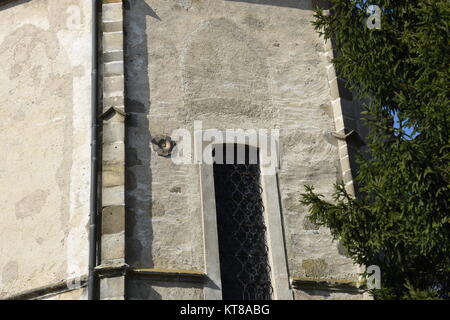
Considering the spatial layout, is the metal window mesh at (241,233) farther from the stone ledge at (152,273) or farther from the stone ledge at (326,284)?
the stone ledge at (152,273)

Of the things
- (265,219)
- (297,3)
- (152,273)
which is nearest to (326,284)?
(265,219)

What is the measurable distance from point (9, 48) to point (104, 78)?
6.86ft

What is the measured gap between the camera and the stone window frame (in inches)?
449

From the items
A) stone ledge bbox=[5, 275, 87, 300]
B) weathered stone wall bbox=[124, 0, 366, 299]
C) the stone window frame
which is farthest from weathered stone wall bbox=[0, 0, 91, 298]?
the stone window frame

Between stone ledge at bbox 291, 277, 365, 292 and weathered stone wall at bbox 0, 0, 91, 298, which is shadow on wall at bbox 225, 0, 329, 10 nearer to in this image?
weathered stone wall at bbox 0, 0, 91, 298

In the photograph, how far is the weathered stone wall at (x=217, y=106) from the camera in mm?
11523

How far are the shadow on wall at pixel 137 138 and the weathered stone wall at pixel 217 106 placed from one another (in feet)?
0.05

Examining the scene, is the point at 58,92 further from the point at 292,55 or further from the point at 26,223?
the point at 292,55

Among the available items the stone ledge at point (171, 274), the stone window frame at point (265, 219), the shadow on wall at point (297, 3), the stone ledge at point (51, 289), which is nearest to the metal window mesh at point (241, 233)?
the stone window frame at point (265, 219)

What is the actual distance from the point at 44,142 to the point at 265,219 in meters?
3.29

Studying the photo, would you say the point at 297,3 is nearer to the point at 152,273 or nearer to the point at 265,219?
the point at 265,219

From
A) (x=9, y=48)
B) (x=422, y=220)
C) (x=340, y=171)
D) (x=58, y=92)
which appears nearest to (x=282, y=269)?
(x=340, y=171)
